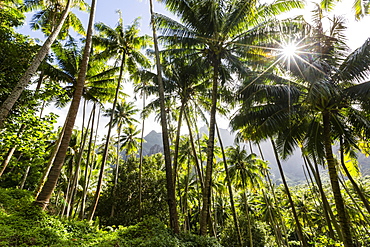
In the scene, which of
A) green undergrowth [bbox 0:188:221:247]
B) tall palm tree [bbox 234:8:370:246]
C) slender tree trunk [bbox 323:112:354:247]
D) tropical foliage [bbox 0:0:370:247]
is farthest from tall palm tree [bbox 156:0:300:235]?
slender tree trunk [bbox 323:112:354:247]

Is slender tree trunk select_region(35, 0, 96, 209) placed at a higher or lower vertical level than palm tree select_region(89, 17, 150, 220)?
lower

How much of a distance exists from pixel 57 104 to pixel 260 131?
568 inches

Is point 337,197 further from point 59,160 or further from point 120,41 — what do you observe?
point 120,41

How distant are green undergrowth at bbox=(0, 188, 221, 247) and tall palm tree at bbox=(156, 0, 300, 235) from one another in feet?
7.81

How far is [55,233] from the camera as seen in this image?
440 centimetres

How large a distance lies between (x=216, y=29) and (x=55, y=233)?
8.43m

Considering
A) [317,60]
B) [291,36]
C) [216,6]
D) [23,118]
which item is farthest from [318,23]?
[23,118]

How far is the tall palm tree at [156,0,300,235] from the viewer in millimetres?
7703

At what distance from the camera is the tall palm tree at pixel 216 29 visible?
7.70m

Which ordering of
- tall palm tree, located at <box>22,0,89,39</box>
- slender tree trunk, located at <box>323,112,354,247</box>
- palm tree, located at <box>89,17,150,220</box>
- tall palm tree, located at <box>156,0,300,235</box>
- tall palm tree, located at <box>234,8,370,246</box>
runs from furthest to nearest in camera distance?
palm tree, located at <box>89,17,150,220</box> → tall palm tree, located at <box>22,0,89,39</box> → tall palm tree, located at <box>156,0,300,235</box> → tall palm tree, located at <box>234,8,370,246</box> → slender tree trunk, located at <box>323,112,354,247</box>

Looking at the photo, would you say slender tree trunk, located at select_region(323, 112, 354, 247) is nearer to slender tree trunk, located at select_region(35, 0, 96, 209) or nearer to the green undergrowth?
the green undergrowth

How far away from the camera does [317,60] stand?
23.3 feet

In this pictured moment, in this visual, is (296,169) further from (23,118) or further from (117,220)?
(23,118)

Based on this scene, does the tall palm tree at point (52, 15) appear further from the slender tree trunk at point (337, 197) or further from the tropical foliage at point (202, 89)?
the slender tree trunk at point (337, 197)
